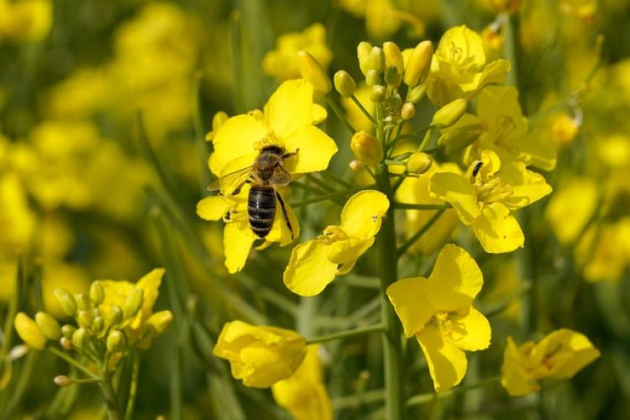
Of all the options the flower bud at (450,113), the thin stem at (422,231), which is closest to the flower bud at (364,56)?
the flower bud at (450,113)

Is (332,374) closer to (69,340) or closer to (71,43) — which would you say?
(69,340)

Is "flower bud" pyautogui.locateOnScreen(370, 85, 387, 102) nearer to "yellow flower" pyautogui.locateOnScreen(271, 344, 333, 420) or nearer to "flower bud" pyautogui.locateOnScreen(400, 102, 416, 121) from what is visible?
"flower bud" pyautogui.locateOnScreen(400, 102, 416, 121)

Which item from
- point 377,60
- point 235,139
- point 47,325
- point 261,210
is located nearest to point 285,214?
point 261,210

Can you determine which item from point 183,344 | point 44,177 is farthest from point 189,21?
point 183,344

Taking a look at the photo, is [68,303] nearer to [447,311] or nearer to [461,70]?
[447,311]

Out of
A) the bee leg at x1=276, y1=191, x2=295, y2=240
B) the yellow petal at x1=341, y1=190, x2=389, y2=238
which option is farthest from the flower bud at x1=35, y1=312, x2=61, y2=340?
the yellow petal at x1=341, y1=190, x2=389, y2=238

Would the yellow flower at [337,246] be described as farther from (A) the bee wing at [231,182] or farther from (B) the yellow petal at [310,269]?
(A) the bee wing at [231,182]
